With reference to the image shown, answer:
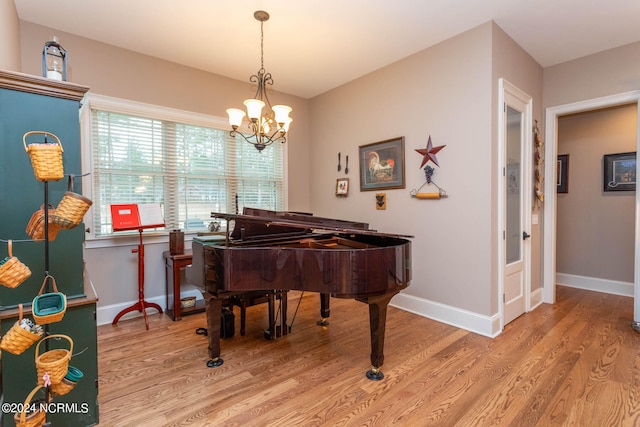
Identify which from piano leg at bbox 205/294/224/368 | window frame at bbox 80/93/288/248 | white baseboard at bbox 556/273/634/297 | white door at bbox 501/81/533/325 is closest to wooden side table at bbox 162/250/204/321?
window frame at bbox 80/93/288/248

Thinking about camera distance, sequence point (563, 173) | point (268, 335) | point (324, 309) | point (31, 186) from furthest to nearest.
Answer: point (563, 173) < point (324, 309) < point (268, 335) < point (31, 186)

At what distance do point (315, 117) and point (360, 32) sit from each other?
1876 mm

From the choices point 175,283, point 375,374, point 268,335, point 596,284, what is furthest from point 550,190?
point 175,283

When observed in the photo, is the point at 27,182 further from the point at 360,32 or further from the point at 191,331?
the point at 360,32

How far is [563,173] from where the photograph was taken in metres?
4.49

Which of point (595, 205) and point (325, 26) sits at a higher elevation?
point (325, 26)

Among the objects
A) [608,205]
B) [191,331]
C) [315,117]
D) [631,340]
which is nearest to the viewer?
[631,340]

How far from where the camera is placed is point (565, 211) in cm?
452

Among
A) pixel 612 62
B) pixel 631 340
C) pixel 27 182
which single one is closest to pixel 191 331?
pixel 27 182

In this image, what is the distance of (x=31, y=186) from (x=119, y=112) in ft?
6.79

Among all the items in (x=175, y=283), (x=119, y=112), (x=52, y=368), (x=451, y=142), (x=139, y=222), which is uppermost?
(x=119, y=112)

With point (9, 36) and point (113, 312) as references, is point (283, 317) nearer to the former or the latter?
point (113, 312)

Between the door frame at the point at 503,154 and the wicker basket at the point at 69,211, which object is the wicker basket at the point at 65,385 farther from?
the door frame at the point at 503,154

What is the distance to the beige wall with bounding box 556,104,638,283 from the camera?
397 centimetres
